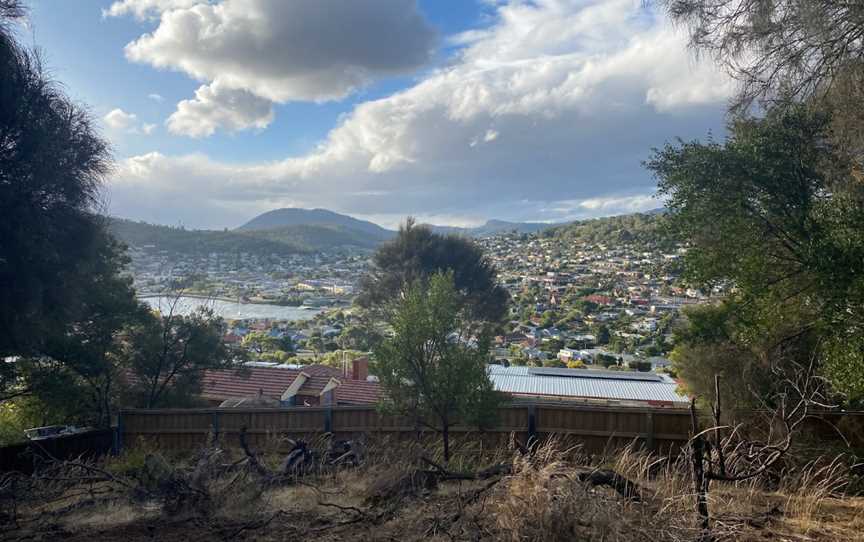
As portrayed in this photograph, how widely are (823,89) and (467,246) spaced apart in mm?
18522

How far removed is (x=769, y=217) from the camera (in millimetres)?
9031

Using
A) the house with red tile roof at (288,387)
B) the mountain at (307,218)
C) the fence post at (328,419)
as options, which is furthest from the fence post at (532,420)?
the mountain at (307,218)

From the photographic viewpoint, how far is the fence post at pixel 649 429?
10.3 metres

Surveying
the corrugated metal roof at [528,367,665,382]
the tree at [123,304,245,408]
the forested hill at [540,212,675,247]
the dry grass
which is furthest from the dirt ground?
the forested hill at [540,212,675,247]

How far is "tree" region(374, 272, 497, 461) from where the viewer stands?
9.22 meters

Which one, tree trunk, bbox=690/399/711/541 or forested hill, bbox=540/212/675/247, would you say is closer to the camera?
tree trunk, bbox=690/399/711/541

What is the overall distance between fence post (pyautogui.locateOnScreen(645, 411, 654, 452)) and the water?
39.6 ft

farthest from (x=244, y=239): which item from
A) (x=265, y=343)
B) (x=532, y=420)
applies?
(x=532, y=420)

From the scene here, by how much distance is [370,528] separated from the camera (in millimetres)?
4270

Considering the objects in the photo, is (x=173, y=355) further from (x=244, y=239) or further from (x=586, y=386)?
(x=244, y=239)

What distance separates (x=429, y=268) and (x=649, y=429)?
13851mm

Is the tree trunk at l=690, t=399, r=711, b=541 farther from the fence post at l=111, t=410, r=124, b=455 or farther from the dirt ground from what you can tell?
the fence post at l=111, t=410, r=124, b=455

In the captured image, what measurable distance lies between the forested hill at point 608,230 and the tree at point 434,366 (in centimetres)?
2780

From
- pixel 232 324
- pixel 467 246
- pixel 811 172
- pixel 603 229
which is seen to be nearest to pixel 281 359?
pixel 232 324
